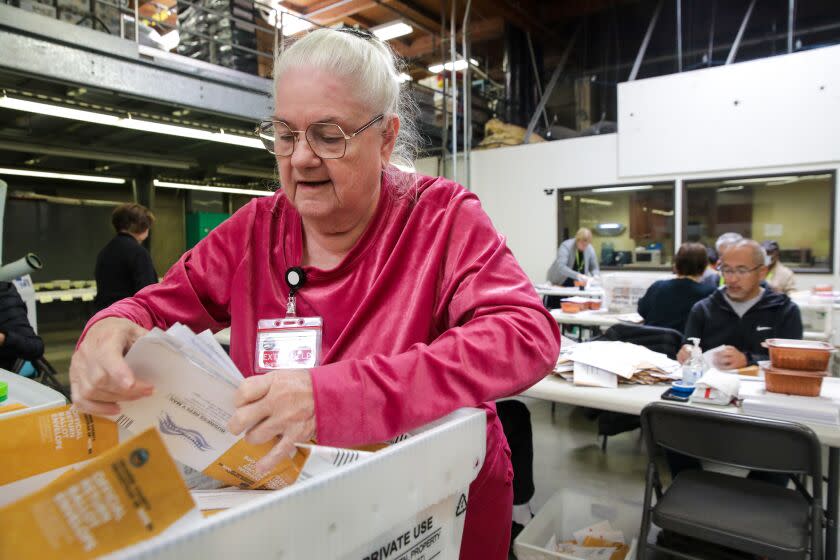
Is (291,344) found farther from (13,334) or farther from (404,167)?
(13,334)

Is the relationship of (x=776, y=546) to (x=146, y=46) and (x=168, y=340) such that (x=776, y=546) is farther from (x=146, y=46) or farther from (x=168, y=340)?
(x=146, y=46)

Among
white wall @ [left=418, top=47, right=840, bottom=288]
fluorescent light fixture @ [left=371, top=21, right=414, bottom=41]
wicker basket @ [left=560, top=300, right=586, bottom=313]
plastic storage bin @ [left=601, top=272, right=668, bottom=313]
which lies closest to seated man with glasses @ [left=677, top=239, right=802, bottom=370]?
wicker basket @ [left=560, top=300, right=586, bottom=313]

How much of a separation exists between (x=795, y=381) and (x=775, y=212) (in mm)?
5856

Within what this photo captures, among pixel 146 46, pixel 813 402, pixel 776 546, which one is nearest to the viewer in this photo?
pixel 776 546

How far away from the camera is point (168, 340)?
51 centimetres

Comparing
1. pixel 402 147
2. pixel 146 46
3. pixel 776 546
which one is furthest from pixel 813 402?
pixel 146 46

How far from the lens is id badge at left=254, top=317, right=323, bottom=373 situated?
→ 2.85 feet

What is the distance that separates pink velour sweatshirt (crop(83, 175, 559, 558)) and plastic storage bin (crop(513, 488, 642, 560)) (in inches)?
52.0

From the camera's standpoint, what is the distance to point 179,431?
1.92ft

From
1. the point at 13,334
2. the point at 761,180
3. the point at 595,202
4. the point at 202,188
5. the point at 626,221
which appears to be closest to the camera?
the point at 13,334

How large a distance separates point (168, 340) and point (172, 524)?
8.0 inches

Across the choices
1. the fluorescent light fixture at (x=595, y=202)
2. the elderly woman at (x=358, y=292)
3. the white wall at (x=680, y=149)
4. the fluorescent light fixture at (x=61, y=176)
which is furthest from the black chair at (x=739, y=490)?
the fluorescent light fixture at (x=61, y=176)

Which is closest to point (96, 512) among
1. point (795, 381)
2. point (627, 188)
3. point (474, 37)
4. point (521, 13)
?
point (795, 381)

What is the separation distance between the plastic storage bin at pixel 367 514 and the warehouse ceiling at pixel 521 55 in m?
6.39
